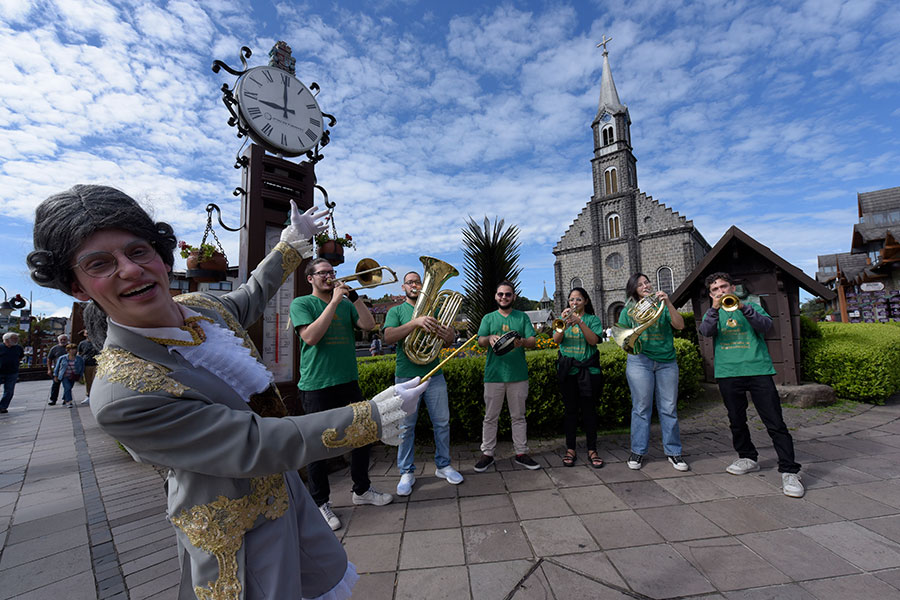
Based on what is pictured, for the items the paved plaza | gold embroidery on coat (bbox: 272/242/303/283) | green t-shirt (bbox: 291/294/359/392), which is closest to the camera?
gold embroidery on coat (bbox: 272/242/303/283)

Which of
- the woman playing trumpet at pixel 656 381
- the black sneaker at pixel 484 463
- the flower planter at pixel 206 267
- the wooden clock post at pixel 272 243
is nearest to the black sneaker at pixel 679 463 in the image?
the woman playing trumpet at pixel 656 381

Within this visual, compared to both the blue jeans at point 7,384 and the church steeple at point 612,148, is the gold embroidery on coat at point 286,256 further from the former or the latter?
the church steeple at point 612,148

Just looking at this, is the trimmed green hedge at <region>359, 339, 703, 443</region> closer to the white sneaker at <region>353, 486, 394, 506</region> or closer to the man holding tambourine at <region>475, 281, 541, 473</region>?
the man holding tambourine at <region>475, 281, 541, 473</region>

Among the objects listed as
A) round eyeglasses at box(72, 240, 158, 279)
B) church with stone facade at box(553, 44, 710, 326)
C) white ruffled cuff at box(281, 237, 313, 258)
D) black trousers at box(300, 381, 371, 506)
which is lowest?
black trousers at box(300, 381, 371, 506)

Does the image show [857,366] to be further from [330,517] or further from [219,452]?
[219,452]

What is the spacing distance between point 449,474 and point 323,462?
124 centimetres

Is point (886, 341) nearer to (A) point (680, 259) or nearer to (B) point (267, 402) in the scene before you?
(B) point (267, 402)

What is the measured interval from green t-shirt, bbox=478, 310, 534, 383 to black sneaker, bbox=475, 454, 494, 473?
0.81m

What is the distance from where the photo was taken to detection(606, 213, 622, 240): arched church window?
113 ft

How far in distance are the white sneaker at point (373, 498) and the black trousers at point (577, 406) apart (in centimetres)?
204

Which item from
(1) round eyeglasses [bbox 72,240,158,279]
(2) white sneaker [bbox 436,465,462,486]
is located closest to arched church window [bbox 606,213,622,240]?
(2) white sneaker [bbox 436,465,462,486]

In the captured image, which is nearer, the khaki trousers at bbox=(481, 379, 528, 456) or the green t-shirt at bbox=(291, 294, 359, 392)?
the green t-shirt at bbox=(291, 294, 359, 392)

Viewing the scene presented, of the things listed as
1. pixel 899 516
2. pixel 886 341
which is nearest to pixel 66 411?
pixel 899 516

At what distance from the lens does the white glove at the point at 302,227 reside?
2129mm
